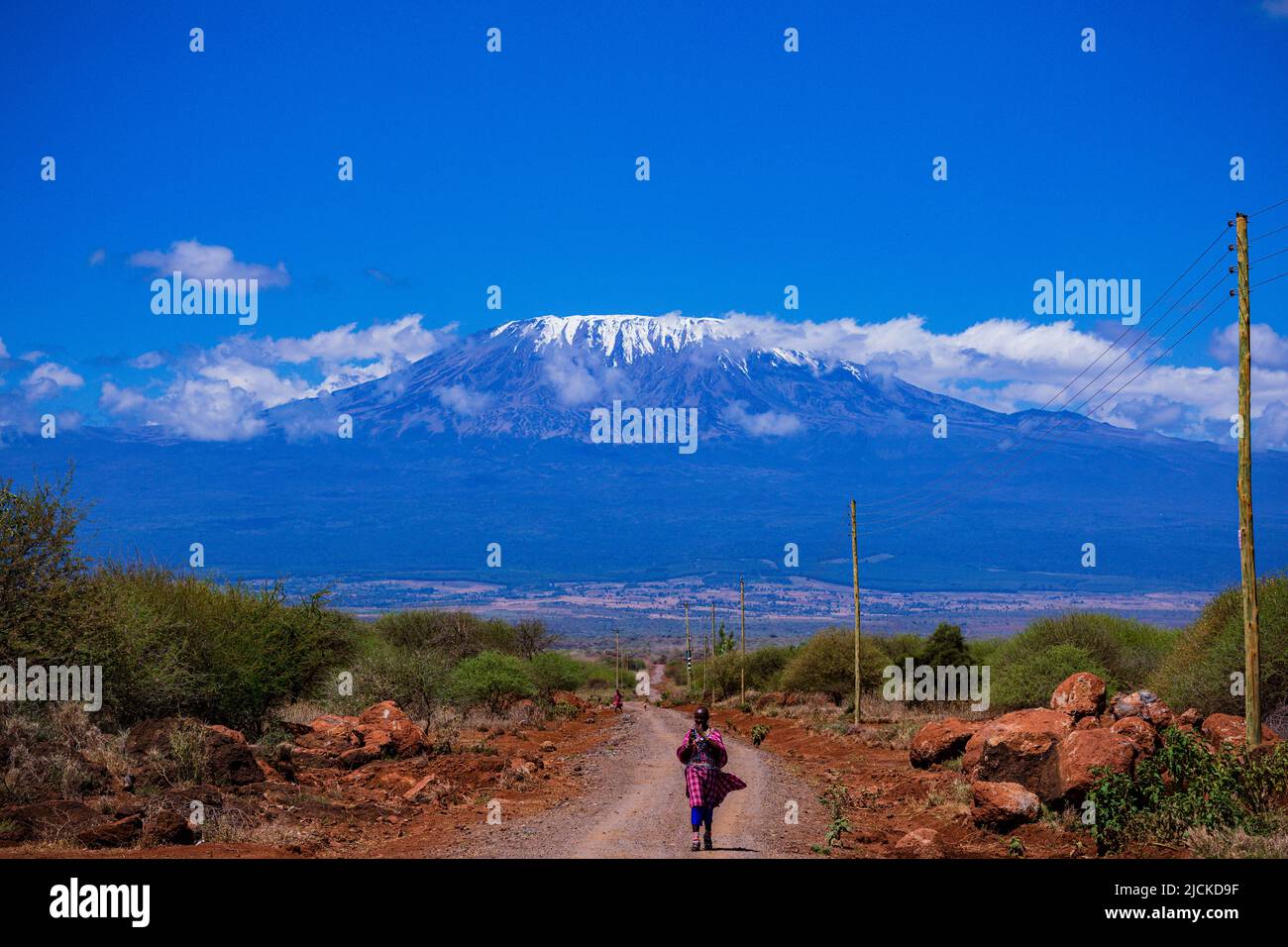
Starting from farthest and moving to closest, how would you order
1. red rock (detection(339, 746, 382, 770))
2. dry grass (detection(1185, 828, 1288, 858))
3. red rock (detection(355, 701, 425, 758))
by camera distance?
red rock (detection(355, 701, 425, 758)) < red rock (detection(339, 746, 382, 770)) < dry grass (detection(1185, 828, 1288, 858))

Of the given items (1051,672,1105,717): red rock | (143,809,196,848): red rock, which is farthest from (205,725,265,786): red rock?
(1051,672,1105,717): red rock

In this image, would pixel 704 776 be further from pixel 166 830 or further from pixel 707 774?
pixel 166 830

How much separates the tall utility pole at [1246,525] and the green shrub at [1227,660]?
8.32m

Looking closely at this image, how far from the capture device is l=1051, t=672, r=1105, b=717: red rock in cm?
2206

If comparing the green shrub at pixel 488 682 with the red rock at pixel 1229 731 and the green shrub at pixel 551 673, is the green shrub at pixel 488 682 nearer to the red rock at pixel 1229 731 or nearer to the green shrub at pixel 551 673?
the green shrub at pixel 551 673

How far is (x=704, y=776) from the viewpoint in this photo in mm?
14141

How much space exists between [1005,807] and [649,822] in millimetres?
5157

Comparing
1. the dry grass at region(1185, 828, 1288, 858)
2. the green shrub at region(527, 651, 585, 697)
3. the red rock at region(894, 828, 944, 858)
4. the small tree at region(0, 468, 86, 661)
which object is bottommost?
the green shrub at region(527, 651, 585, 697)

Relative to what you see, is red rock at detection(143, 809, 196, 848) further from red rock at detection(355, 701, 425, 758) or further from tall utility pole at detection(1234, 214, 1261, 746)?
tall utility pole at detection(1234, 214, 1261, 746)

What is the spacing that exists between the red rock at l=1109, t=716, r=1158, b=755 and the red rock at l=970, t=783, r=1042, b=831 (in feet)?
6.22

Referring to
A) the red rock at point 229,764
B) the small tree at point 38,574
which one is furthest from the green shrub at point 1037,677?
the small tree at point 38,574

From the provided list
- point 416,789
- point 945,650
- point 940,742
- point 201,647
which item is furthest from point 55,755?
point 945,650

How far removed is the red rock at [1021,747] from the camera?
1816cm
